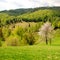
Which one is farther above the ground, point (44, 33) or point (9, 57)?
point (9, 57)

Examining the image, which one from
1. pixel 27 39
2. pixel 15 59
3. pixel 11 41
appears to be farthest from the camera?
pixel 27 39

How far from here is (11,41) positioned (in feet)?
306

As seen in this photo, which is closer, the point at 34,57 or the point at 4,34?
the point at 34,57

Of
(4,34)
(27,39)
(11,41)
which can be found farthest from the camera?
(4,34)

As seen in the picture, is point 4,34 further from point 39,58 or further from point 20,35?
point 39,58

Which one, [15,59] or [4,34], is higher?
[15,59]

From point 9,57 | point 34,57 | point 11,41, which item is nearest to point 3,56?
point 9,57

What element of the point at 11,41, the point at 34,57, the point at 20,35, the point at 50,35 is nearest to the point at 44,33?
the point at 50,35

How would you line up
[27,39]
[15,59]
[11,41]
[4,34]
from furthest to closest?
[4,34] → [27,39] → [11,41] → [15,59]

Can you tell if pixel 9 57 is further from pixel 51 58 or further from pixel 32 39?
pixel 32 39

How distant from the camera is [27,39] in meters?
107

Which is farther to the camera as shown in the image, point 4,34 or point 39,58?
point 4,34

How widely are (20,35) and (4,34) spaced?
27.4 meters

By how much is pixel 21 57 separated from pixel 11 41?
7533 centimetres
